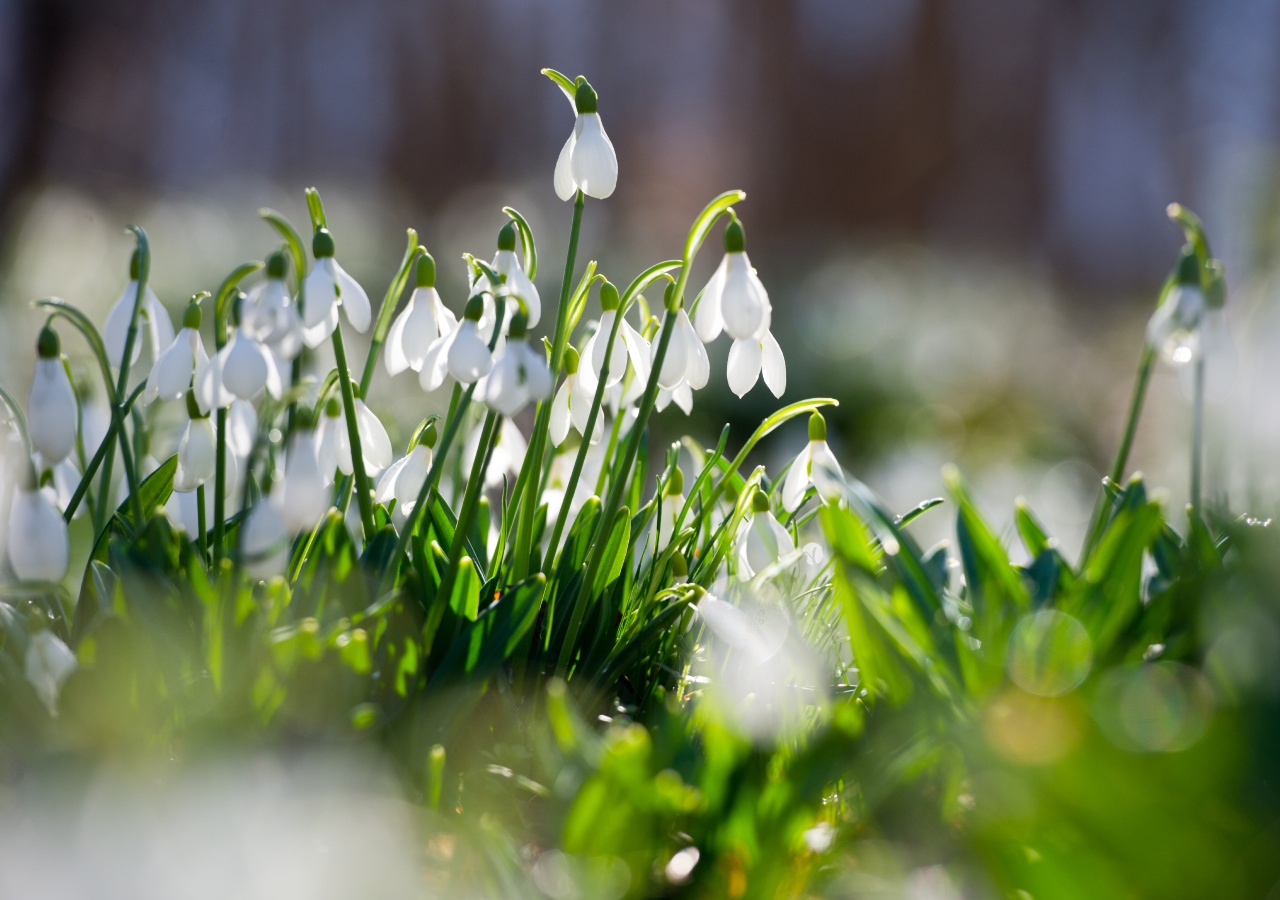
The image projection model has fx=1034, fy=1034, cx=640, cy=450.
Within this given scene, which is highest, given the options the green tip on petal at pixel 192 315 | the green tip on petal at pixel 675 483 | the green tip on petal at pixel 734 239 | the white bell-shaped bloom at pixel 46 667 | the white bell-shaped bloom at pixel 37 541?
the green tip on petal at pixel 734 239

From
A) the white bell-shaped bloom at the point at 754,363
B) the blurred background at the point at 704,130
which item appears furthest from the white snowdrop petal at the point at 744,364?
the blurred background at the point at 704,130

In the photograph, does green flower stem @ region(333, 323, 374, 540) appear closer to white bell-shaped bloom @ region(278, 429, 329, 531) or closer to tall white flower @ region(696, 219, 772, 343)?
white bell-shaped bloom @ region(278, 429, 329, 531)

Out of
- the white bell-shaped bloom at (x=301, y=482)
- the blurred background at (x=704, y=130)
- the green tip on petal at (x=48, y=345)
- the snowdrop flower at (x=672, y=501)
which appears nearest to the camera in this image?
the white bell-shaped bloom at (x=301, y=482)

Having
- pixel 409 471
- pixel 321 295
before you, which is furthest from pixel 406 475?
pixel 321 295

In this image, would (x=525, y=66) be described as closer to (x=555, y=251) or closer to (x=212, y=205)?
(x=212, y=205)

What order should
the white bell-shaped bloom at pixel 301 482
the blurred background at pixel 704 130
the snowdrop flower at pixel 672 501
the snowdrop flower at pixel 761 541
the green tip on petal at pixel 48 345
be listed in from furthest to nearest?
the blurred background at pixel 704 130, the snowdrop flower at pixel 672 501, the snowdrop flower at pixel 761 541, the green tip on petal at pixel 48 345, the white bell-shaped bloom at pixel 301 482

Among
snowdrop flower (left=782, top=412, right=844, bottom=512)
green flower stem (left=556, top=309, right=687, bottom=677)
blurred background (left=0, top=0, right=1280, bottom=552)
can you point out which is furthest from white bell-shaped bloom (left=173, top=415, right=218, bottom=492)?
blurred background (left=0, top=0, right=1280, bottom=552)

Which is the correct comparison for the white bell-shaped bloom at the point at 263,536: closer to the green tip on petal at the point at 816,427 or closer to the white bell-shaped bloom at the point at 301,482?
the white bell-shaped bloom at the point at 301,482
